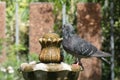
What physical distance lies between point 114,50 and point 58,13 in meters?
1.21

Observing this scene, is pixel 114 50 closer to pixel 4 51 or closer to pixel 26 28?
pixel 26 28

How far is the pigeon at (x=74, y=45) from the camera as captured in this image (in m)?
4.91

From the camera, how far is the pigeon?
16.1 feet

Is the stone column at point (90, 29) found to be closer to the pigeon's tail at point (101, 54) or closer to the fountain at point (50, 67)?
the pigeon's tail at point (101, 54)

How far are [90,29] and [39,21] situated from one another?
801 mm

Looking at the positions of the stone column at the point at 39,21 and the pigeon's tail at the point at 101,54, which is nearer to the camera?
the pigeon's tail at the point at 101,54

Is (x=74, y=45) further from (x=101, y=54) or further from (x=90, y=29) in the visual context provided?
(x=90, y=29)

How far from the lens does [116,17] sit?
397 inches

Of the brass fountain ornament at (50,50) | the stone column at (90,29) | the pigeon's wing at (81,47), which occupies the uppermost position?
the brass fountain ornament at (50,50)

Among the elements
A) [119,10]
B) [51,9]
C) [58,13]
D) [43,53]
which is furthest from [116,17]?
[43,53]

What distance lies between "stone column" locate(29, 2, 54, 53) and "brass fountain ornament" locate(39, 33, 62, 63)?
4.49 m

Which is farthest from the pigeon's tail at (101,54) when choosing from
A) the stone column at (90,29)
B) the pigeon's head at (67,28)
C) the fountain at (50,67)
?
the stone column at (90,29)

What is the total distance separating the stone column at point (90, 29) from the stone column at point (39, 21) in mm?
469

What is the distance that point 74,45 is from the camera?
5.05 metres
